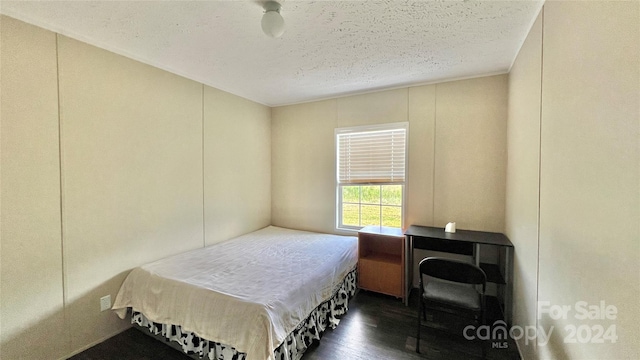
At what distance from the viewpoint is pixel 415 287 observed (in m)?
3.08

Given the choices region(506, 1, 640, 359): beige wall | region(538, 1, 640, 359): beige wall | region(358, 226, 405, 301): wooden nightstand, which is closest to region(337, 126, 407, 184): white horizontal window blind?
region(358, 226, 405, 301): wooden nightstand

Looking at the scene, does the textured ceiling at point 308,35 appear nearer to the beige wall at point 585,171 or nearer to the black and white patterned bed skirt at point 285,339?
the beige wall at point 585,171

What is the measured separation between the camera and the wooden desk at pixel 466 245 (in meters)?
2.28

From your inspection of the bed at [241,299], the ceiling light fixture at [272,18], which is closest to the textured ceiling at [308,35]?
the ceiling light fixture at [272,18]

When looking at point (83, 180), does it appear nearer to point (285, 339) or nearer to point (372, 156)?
point (285, 339)

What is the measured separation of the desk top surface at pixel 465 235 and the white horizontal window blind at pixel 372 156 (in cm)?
76

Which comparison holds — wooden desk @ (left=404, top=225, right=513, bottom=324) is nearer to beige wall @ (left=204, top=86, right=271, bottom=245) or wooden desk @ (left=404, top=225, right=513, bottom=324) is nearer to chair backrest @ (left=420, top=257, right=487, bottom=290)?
chair backrest @ (left=420, top=257, right=487, bottom=290)

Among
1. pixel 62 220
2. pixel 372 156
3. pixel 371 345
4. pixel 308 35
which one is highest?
pixel 308 35

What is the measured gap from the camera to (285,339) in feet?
5.54

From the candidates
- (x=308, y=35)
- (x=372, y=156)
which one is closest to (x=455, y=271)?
(x=372, y=156)

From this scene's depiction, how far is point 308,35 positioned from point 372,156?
191 cm

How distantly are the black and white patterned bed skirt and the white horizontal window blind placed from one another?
1.66 metres

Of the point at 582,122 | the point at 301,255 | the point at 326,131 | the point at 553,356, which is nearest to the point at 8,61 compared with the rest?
the point at 301,255

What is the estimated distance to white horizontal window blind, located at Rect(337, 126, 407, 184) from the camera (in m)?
3.24
